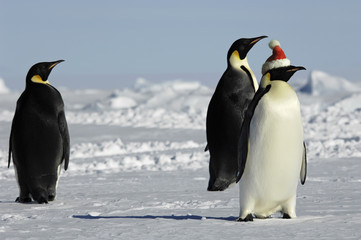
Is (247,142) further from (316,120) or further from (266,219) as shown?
(316,120)

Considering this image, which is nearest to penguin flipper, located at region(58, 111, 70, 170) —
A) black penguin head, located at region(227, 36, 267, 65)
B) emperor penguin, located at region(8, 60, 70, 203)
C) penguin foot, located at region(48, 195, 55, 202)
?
emperor penguin, located at region(8, 60, 70, 203)

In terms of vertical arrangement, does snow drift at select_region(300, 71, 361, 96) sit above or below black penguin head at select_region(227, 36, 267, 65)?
below

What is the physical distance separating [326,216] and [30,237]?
1857 millimetres

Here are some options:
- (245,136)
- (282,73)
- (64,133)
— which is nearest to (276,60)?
(282,73)

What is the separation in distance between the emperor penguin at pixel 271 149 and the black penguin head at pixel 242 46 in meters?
2.28

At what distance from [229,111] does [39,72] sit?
6.17ft

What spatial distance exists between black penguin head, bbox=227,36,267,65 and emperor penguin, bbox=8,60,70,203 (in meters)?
1.86

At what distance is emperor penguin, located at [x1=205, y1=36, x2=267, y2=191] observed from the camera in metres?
6.30

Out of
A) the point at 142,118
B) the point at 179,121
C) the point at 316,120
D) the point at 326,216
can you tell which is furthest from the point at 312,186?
the point at 142,118

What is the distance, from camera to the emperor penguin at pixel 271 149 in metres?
3.99

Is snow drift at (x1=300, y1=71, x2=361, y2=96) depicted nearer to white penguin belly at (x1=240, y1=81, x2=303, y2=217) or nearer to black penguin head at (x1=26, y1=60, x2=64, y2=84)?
black penguin head at (x1=26, y1=60, x2=64, y2=84)

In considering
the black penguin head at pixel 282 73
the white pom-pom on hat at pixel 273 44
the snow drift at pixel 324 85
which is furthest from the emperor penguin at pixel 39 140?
the snow drift at pixel 324 85

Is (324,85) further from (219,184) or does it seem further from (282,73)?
(282,73)

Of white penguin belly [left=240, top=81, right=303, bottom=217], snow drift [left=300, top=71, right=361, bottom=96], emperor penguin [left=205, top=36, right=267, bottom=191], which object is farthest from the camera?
snow drift [left=300, top=71, right=361, bottom=96]
